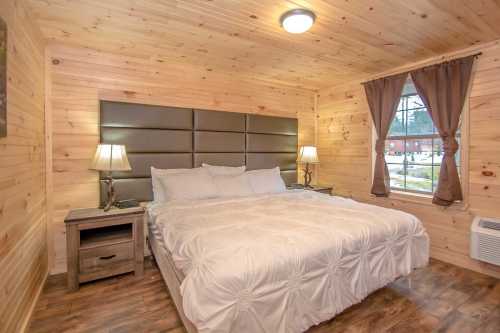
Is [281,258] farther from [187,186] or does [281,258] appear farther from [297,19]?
[297,19]

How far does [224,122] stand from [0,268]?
96.4 inches

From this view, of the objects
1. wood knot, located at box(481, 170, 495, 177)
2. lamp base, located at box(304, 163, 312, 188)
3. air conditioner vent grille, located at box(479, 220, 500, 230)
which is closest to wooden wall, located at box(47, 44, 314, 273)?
lamp base, located at box(304, 163, 312, 188)

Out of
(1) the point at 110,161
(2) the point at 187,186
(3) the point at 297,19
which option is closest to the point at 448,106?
(3) the point at 297,19

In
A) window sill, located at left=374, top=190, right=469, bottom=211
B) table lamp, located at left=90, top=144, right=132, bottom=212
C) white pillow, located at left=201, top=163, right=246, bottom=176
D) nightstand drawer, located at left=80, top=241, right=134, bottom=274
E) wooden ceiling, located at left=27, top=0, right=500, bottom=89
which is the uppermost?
wooden ceiling, located at left=27, top=0, right=500, bottom=89

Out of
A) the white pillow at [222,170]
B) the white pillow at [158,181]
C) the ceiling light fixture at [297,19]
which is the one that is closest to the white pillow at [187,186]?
the white pillow at [158,181]

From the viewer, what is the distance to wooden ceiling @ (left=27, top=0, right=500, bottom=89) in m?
1.83

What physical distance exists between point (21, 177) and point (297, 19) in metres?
2.25

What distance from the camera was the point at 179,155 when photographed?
3.00m

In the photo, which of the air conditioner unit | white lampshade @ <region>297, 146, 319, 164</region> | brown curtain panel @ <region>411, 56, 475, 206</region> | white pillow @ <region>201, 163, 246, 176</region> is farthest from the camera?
white lampshade @ <region>297, 146, 319, 164</region>

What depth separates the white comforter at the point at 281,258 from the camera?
119cm

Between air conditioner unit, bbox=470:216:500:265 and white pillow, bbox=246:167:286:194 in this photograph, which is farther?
white pillow, bbox=246:167:286:194

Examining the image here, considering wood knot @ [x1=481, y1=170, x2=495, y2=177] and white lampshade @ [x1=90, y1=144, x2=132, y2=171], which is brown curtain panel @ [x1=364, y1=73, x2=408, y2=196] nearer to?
wood knot @ [x1=481, y1=170, x2=495, y2=177]

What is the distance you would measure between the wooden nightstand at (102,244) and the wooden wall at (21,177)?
26 centimetres

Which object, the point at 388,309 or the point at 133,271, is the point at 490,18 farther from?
the point at 133,271
